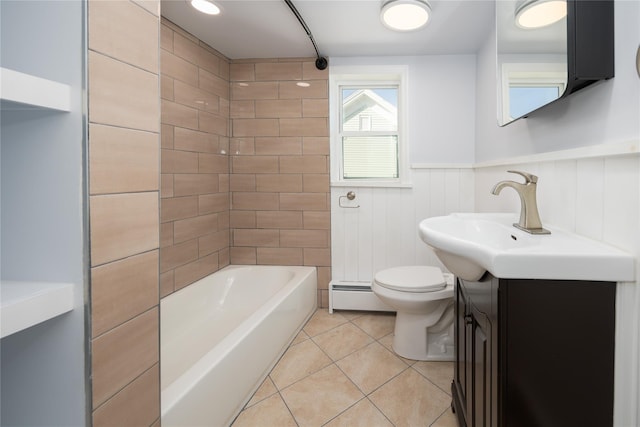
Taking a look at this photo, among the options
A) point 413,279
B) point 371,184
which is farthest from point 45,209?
point 371,184

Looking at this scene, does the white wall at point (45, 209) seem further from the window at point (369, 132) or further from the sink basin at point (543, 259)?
the window at point (369, 132)

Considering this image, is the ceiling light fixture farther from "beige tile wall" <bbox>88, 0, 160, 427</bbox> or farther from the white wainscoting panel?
the white wainscoting panel

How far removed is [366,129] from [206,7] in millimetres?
1551

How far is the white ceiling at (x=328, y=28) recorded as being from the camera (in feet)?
6.95

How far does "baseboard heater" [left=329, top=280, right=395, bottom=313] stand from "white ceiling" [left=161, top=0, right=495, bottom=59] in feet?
6.33

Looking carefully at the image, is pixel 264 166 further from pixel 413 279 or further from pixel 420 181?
pixel 413 279

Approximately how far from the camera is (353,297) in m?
2.95

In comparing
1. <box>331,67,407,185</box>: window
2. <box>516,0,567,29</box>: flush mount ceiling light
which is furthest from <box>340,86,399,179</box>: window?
<box>516,0,567,29</box>: flush mount ceiling light

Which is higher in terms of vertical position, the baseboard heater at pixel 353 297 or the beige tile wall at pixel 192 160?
the beige tile wall at pixel 192 160

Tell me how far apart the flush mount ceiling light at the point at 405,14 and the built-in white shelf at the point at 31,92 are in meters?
1.86

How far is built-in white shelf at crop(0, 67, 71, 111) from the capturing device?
66cm

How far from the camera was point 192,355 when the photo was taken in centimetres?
206

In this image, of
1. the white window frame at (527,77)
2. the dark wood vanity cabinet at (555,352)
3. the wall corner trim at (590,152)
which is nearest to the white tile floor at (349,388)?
the dark wood vanity cabinet at (555,352)

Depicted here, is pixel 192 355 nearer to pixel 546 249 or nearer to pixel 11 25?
pixel 11 25
